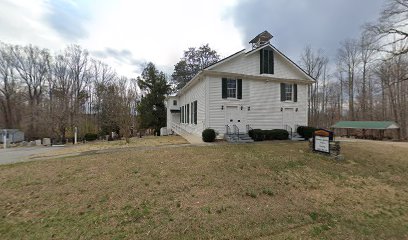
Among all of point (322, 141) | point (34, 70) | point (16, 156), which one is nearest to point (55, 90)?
point (34, 70)

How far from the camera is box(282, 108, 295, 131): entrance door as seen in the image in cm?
1678

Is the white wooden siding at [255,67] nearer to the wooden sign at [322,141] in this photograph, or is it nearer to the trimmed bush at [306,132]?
the trimmed bush at [306,132]

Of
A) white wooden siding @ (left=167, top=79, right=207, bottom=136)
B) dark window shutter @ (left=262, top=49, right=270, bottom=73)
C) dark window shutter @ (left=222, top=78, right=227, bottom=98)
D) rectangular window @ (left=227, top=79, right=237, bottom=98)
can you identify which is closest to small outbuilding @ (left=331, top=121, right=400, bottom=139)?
dark window shutter @ (left=262, top=49, right=270, bottom=73)

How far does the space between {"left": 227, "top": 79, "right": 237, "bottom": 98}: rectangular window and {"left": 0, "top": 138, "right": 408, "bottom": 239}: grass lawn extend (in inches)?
293

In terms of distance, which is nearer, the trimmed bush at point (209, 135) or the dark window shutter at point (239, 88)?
the trimmed bush at point (209, 135)

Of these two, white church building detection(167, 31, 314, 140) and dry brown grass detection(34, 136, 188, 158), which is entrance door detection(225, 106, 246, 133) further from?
dry brown grass detection(34, 136, 188, 158)

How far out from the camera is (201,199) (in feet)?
17.3

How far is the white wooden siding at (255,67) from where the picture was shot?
15402 millimetres

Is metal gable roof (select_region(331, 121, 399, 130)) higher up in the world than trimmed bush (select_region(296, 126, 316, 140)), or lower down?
higher up

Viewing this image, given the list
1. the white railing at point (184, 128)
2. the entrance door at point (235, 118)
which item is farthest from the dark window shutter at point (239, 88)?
the white railing at point (184, 128)

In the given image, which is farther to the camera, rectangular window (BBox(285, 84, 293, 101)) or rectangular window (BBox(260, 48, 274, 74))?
rectangular window (BBox(285, 84, 293, 101))

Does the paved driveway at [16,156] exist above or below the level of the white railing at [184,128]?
below

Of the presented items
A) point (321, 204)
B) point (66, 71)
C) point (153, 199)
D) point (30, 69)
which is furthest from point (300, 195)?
point (30, 69)

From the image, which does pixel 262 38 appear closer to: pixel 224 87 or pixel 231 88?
pixel 231 88
